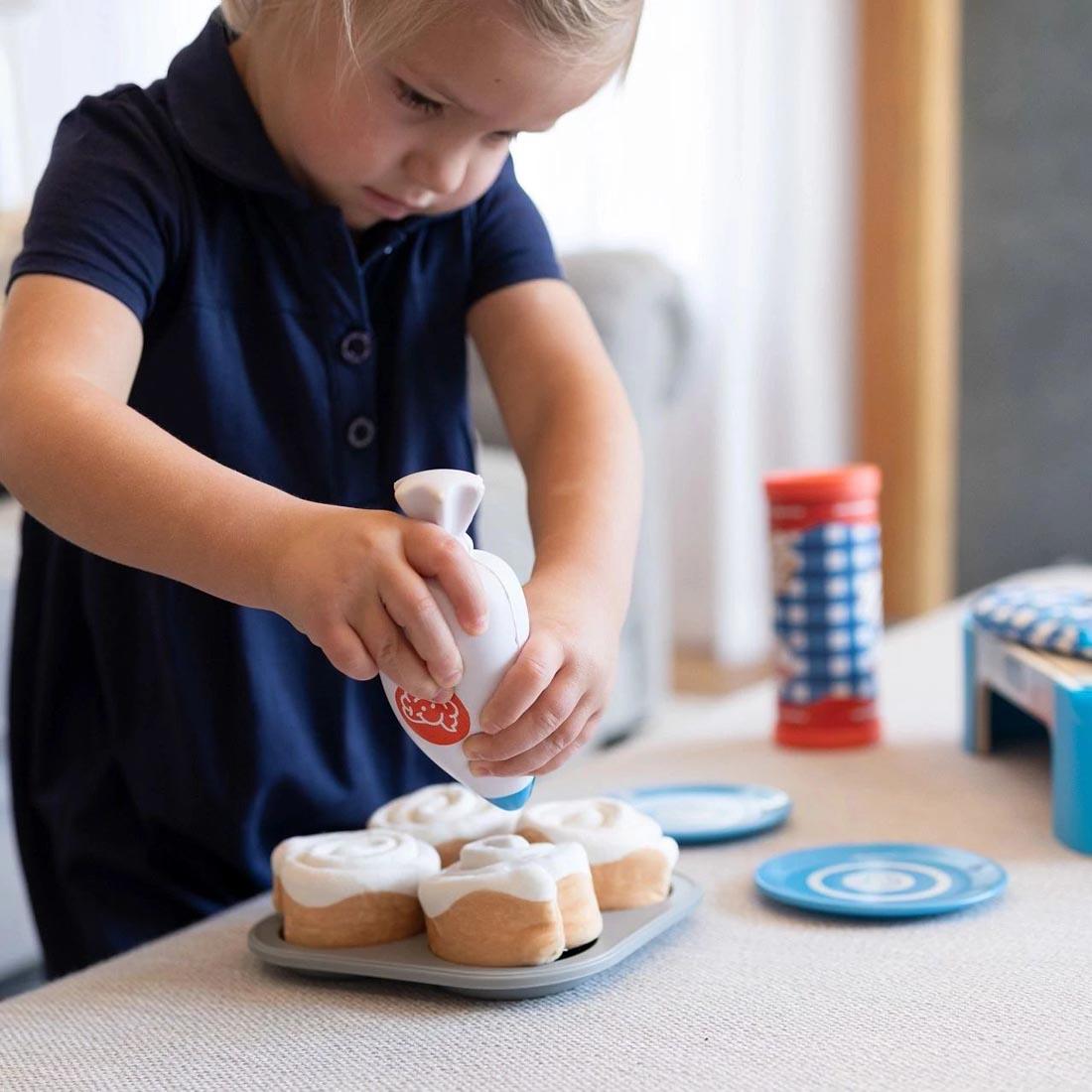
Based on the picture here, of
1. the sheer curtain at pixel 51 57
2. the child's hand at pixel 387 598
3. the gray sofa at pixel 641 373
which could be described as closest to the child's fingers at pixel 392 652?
the child's hand at pixel 387 598

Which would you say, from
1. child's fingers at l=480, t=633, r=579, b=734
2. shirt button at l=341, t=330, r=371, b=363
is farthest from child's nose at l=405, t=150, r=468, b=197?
child's fingers at l=480, t=633, r=579, b=734

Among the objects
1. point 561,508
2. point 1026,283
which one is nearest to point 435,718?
point 561,508

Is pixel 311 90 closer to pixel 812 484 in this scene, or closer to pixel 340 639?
pixel 340 639

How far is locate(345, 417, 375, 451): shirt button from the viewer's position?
727 mm

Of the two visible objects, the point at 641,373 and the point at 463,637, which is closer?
the point at 463,637

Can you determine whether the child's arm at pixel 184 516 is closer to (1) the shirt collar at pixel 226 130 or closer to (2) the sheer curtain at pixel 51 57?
(1) the shirt collar at pixel 226 130

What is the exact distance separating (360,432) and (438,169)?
0.16 metres

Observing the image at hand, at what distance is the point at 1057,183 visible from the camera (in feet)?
8.83

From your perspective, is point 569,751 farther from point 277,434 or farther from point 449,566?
point 277,434

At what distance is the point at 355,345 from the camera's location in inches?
28.3

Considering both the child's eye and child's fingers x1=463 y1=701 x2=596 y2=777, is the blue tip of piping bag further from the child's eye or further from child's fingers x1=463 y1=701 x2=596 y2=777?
the child's eye

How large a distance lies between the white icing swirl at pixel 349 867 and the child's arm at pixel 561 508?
0.07 metres

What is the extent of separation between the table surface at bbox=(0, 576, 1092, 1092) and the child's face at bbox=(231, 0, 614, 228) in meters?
0.33

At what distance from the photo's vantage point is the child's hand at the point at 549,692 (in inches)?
19.5
